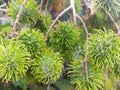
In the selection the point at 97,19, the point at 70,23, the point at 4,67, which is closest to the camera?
Answer: the point at 4,67

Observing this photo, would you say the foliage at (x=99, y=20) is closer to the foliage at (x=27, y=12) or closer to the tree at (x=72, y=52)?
the tree at (x=72, y=52)

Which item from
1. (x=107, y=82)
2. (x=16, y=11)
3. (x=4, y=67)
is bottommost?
(x=107, y=82)

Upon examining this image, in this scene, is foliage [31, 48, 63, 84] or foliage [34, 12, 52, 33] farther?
foliage [34, 12, 52, 33]

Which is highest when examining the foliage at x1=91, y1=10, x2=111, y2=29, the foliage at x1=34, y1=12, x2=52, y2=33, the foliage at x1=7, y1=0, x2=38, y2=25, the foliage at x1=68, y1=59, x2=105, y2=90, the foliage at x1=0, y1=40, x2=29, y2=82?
the foliage at x1=7, y1=0, x2=38, y2=25

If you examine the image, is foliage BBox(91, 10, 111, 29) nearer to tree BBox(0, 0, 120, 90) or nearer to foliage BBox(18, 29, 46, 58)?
tree BBox(0, 0, 120, 90)

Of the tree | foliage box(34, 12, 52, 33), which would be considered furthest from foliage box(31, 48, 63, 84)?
foliage box(34, 12, 52, 33)

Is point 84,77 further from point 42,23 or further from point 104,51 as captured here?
point 42,23

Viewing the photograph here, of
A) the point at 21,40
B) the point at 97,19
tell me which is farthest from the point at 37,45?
the point at 97,19

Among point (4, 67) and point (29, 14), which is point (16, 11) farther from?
point (4, 67)
